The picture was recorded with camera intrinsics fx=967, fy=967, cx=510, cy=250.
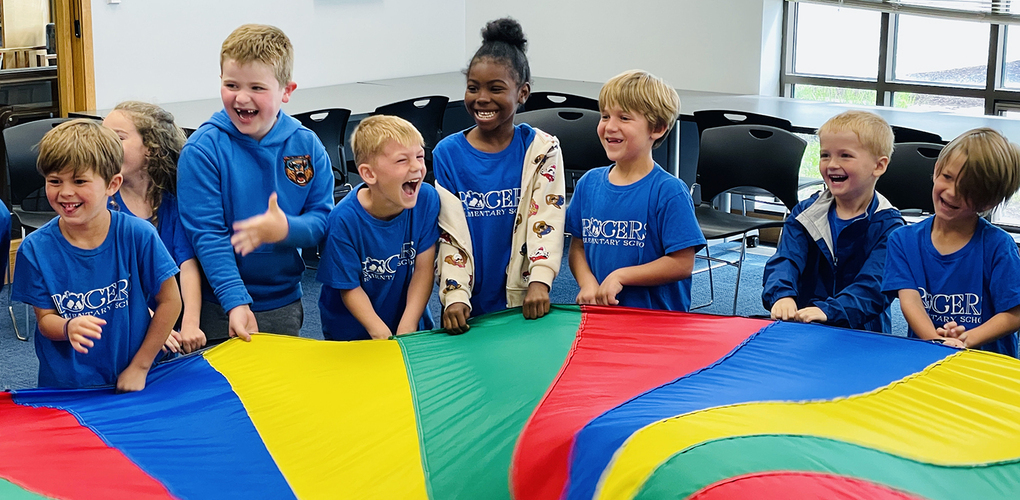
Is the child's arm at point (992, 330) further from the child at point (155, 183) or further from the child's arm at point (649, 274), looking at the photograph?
the child at point (155, 183)

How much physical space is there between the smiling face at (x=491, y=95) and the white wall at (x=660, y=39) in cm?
378

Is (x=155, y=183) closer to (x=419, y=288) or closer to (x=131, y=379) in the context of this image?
(x=131, y=379)

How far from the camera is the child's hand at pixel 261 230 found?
7.78ft

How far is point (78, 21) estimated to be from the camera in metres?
5.36

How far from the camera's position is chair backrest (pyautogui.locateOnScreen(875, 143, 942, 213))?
153 inches

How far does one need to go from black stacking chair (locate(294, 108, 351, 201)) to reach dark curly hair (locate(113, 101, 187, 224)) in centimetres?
220

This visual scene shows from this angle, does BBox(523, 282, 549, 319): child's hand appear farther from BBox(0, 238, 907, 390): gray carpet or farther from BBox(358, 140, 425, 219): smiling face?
BBox(0, 238, 907, 390): gray carpet

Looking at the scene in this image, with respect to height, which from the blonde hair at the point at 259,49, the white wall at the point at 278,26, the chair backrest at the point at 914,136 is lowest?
the chair backrest at the point at 914,136

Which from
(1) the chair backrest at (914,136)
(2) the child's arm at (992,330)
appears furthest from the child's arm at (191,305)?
(1) the chair backrest at (914,136)

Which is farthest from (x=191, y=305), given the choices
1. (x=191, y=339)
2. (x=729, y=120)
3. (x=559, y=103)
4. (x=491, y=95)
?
(x=559, y=103)

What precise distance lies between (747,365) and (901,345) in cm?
39

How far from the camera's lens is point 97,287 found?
2.15 metres

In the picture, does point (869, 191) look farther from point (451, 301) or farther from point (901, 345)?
point (451, 301)

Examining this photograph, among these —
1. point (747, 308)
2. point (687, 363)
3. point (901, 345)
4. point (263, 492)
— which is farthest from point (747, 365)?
point (747, 308)
